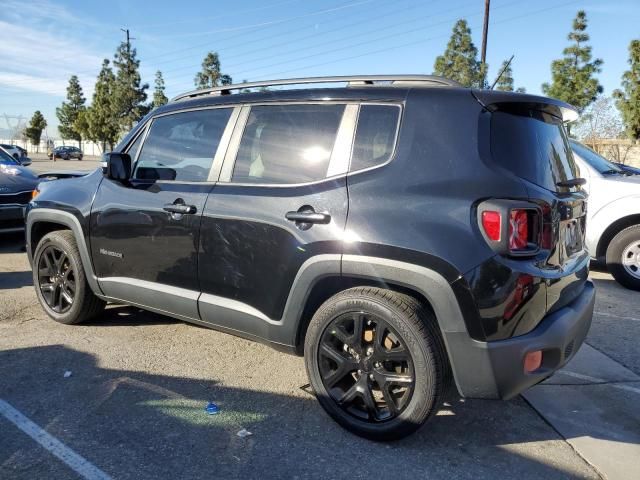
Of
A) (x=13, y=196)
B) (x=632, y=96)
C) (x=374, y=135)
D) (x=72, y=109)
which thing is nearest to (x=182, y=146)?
(x=374, y=135)

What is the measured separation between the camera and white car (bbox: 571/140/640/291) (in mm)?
6176

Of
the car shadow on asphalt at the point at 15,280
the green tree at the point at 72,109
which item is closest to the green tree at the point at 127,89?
the green tree at the point at 72,109

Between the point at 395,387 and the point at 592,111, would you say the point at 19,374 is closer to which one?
the point at 395,387

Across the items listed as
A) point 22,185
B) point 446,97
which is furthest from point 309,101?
point 22,185

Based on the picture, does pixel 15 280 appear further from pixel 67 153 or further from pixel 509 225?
pixel 67 153

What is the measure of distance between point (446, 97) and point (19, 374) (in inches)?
128

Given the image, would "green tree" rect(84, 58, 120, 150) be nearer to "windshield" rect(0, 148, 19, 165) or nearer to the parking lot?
"windshield" rect(0, 148, 19, 165)

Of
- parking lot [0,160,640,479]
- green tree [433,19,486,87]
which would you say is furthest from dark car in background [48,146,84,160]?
parking lot [0,160,640,479]

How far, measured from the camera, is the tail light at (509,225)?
95.0 inches

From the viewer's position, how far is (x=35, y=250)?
4680 mm

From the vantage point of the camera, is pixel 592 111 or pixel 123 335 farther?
pixel 592 111

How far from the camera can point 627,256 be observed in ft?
20.5

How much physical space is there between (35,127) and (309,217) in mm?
79021

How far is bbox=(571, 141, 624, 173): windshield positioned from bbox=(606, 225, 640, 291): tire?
2.66ft
